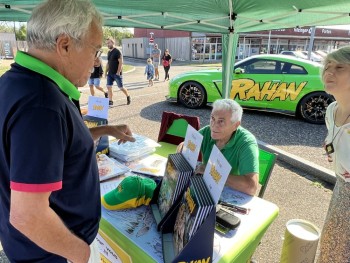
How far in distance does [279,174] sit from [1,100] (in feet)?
11.7

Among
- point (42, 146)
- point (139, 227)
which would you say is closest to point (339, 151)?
point (139, 227)

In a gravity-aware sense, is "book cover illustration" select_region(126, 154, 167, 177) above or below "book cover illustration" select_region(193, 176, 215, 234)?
below

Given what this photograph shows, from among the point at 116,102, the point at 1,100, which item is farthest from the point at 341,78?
the point at 116,102

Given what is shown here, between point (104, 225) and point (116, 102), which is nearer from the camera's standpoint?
point (104, 225)

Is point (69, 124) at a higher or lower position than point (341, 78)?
lower

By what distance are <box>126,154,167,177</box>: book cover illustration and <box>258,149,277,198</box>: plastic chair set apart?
2.67ft

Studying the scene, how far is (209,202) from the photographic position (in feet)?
3.36

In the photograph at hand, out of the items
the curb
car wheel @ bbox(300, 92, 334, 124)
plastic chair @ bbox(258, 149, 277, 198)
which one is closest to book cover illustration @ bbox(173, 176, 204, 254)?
plastic chair @ bbox(258, 149, 277, 198)

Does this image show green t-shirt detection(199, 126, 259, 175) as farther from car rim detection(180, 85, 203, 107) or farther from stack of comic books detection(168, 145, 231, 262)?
car rim detection(180, 85, 203, 107)

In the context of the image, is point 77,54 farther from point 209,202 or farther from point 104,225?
point 104,225

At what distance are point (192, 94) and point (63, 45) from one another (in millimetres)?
6103

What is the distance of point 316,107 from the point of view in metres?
5.88

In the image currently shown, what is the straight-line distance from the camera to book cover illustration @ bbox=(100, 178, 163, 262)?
129 centimetres

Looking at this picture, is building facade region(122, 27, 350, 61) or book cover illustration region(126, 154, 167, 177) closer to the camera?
book cover illustration region(126, 154, 167, 177)
